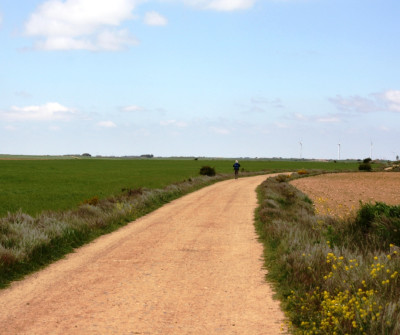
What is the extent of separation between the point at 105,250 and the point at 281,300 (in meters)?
6.00

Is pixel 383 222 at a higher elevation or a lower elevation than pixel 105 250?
higher

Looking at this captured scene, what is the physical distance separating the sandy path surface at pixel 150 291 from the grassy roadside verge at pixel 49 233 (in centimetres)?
49

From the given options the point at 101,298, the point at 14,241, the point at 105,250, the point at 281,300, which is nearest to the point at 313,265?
the point at 281,300

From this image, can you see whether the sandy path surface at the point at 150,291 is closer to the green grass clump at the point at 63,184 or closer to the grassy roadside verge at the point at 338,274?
the grassy roadside verge at the point at 338,274

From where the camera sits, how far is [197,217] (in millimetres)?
19016

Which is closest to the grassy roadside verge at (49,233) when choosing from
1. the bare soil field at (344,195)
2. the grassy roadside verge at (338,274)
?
the grassy roadside verge at (338,274)

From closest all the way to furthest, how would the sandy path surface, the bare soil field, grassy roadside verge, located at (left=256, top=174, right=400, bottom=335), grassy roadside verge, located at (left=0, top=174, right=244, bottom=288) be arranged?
1. grassy roadside verge, located at (left=256, top=174, right=400, bottom=335)
2. the sandy path surface
3. grassy roadside verge, located at (left=0, top=174, right=244, bottom=288)
4. the bare soil field

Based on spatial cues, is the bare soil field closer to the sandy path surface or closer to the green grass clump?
the sandy path surface

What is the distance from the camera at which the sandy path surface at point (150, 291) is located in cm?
659

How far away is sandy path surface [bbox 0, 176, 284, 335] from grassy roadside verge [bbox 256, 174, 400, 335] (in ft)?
1.40

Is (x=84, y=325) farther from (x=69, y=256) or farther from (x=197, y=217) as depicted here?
(x=197, y=217)

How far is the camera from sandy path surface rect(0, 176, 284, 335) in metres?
6.59

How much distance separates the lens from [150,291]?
27.1ft

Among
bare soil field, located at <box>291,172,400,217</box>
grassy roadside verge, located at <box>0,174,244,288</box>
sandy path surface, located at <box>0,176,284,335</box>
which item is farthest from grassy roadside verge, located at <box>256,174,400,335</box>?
grassy roadside verge, located at <box>0,174,244,288</box>
